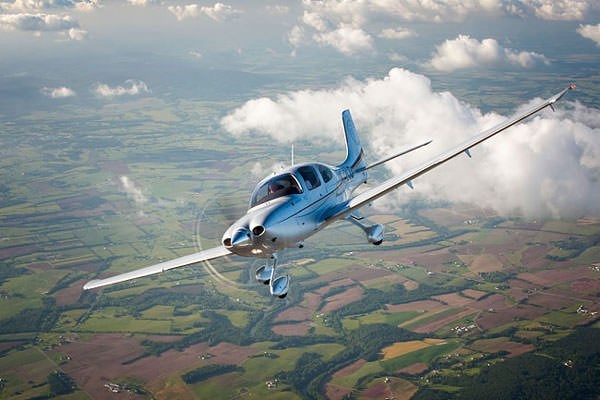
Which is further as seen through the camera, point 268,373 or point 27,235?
point 27,235

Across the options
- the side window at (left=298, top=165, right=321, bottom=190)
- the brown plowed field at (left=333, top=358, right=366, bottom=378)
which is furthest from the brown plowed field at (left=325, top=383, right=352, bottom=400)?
the side window at (left=298, top=165, right=321, bottom=190)

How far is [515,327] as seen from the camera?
124312mm

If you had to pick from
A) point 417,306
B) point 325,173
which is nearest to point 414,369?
point 417,306

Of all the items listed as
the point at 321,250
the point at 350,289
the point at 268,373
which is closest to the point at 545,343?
the point at 350,289

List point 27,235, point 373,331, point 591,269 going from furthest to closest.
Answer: point 27,235
point 591,269
point 373,331

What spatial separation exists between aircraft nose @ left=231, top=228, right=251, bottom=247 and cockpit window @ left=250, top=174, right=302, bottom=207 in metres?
3.64

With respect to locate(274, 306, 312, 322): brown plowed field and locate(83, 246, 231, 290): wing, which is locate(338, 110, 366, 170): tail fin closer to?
locate(83, 246, 231, 290): wing

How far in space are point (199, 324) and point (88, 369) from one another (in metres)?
31.3

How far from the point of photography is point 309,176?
26234mm

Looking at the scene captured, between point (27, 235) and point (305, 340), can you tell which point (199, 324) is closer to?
point (305, 340)

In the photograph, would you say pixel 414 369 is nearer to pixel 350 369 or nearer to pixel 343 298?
pixel 350 369

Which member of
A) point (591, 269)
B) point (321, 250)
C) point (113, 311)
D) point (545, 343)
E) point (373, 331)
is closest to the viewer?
point (545, 343)

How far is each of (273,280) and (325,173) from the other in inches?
326

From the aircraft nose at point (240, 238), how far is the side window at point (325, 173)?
855 cm
